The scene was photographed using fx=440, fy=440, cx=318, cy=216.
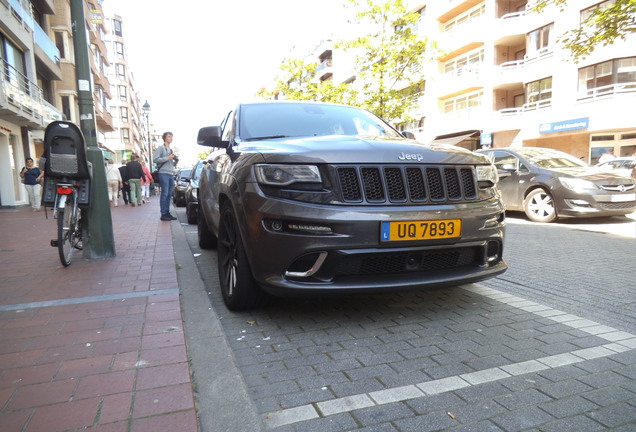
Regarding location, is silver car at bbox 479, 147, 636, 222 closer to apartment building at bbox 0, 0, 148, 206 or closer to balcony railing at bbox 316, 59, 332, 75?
apartment building at bbox 0, 0, 148, 206

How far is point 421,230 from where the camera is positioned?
2861 millimetres

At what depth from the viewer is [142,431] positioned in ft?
6.05

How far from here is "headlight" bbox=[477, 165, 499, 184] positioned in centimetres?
331

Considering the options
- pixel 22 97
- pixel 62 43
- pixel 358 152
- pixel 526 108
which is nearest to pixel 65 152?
pixel 358 152

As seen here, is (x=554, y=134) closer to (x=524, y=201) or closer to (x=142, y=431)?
(x=524, y=201)

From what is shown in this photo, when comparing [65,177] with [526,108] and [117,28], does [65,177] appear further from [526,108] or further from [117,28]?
[117,28]

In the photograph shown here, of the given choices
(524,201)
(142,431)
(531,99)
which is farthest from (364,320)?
(531,99)

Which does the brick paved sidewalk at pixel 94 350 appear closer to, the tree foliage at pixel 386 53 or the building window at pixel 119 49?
the tree foliage at pixel 386 53

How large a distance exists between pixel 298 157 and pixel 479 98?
1168 inches

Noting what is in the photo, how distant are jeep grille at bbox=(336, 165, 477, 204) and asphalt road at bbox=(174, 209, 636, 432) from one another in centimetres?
91

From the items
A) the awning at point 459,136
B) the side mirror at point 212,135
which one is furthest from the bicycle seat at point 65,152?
the awning at point 459,136

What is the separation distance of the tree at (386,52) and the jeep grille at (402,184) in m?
20.1

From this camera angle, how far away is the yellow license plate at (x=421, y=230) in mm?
2781

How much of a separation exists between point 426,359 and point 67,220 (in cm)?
448
